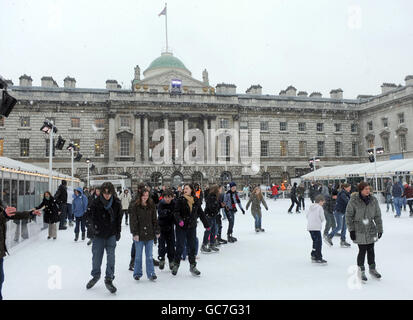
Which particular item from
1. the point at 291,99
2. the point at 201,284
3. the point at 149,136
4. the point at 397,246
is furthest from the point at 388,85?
the point at 201,284

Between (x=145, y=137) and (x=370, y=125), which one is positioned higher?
(x=370, y=125)

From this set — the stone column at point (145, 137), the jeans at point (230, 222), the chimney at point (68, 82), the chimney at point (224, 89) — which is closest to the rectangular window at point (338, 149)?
the chimney at point (224, 89)

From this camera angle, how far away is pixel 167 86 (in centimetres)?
4497

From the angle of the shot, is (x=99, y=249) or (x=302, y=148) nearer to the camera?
(x=99, y=249)

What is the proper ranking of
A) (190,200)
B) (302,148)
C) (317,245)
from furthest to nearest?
(302,148)
(317,245)
(190,200)

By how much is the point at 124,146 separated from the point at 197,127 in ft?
31.3

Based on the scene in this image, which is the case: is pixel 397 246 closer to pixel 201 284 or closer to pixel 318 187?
pixel 201 284

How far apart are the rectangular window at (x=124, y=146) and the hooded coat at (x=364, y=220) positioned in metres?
38.9

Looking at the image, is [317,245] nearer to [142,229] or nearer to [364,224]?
[364,224]

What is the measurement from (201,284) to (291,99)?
149 feet

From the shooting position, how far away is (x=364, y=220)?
245 inches

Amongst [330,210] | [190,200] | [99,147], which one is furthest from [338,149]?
[190,200]

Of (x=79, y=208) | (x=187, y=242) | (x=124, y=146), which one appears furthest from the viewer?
(x=124, y=146)

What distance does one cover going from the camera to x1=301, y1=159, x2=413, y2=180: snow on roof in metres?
27.4
